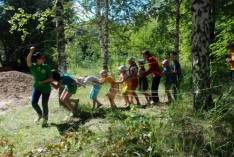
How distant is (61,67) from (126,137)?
4149 mm

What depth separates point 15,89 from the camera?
11578 mm

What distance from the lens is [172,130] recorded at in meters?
3.70

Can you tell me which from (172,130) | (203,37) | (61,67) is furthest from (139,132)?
(61,67)

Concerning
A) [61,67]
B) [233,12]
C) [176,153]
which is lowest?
[176,153]

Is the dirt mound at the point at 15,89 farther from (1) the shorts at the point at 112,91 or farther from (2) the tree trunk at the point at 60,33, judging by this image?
(1) the shorts at the point at 112,91

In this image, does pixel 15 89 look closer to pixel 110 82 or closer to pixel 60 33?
pixel 60 33

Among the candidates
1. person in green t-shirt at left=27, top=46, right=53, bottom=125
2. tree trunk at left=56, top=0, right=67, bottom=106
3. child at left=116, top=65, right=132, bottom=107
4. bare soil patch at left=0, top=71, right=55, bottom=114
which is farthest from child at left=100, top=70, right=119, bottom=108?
bare soil patch at left=0, top=71, right=55, bottom=114

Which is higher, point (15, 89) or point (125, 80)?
point (125, 80)

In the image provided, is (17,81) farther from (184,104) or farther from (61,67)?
(184,104)

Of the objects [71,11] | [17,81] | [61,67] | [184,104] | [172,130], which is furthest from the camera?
[17,81]

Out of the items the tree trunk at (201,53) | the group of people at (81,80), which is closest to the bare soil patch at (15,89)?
the group of people at (81,80)

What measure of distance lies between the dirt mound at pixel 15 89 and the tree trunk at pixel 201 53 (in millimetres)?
6666

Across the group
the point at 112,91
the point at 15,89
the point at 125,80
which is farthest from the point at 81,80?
the point at 15,89

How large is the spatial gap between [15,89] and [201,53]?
9531mm
